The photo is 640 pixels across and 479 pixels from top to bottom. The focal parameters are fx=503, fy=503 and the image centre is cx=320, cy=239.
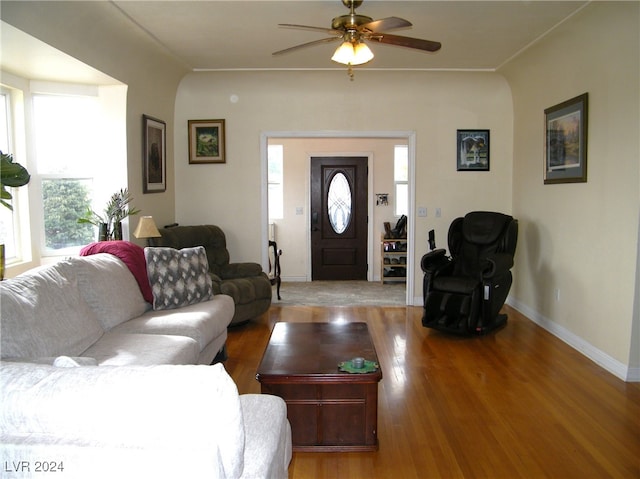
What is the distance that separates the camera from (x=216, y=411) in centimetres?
114

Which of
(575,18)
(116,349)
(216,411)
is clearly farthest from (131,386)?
(575,18)

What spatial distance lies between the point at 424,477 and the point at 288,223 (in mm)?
5610

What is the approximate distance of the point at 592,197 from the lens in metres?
3.96

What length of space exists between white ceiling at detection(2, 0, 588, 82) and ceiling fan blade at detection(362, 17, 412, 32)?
23.3 inches

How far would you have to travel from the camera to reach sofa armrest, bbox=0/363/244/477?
1.13m

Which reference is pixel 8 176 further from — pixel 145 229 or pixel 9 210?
pixel 145 229

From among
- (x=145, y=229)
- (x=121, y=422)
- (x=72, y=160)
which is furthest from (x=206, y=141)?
(x=121, y=422)

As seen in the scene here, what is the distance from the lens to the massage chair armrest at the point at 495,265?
4.42 m

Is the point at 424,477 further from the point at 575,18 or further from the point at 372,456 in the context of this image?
the point at 575,18

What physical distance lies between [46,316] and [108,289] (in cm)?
69

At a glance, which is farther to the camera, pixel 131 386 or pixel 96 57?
pixel 96 57

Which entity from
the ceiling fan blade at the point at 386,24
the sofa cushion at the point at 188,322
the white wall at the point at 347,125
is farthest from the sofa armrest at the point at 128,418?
the white wall at the point at 347,125

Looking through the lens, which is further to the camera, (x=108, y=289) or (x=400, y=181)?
(x=400, y=181)

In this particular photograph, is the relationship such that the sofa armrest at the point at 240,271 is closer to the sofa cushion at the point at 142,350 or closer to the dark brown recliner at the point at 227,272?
the dark brown recliner at the point at 227,272
